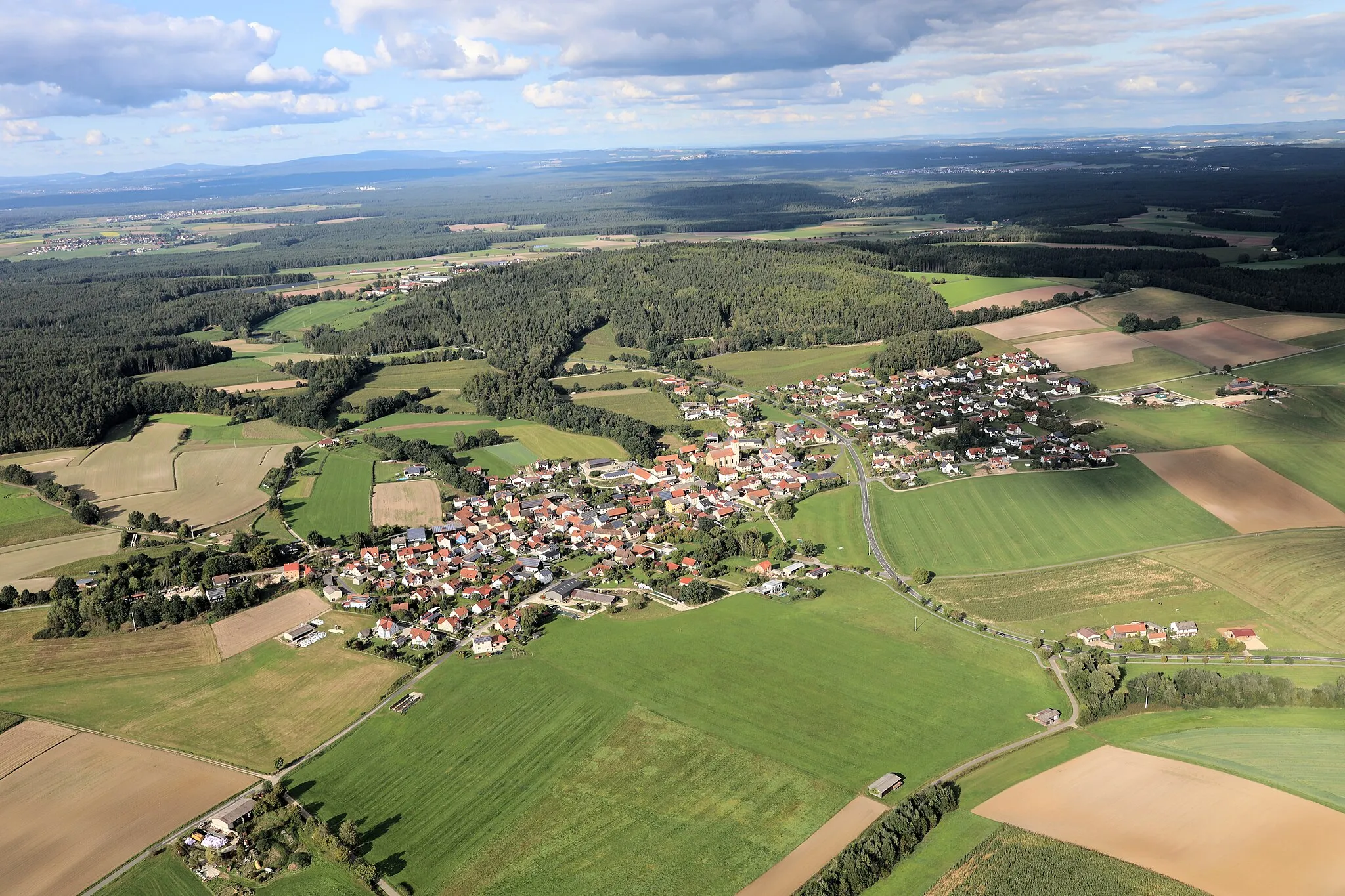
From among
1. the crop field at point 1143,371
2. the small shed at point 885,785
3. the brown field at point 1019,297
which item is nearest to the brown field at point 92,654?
the small shed at point 885,785

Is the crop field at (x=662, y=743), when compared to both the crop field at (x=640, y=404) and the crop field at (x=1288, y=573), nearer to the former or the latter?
the crop field at (x=1288, y=573)

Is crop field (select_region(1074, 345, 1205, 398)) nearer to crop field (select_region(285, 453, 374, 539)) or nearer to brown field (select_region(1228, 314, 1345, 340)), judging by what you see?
brown field (select_region(1228, 314, 1345, 340))

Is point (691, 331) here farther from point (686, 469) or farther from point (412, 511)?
point (412, 511)

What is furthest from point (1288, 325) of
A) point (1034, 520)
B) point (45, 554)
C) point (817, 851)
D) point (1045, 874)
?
point (45, 554)

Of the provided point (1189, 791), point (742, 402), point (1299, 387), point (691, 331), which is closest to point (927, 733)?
point (1189, 791)

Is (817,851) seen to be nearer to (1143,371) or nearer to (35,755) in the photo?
(35,755)
